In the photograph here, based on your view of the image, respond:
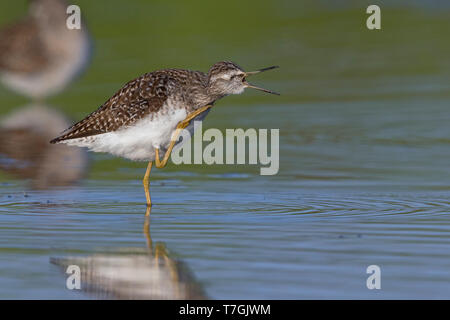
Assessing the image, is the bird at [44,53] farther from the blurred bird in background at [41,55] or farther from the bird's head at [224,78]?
the bird's head at [224,78]

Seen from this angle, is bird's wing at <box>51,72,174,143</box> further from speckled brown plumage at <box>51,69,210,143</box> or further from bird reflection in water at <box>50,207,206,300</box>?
bird reflection in water at <box>50,207,206,300</box>

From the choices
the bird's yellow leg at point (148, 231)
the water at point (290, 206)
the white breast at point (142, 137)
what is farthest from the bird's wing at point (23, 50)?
the bird's yellow leg at point (148, 231)

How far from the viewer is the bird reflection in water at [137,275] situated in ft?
22.0

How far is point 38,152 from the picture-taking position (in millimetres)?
13070

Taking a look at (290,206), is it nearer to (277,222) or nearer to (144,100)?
(277,222)

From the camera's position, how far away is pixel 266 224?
28.5 ft

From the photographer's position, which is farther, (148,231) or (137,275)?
(148,231)

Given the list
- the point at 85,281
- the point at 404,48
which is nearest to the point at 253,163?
the point at 85,281

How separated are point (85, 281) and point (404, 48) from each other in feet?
47.0

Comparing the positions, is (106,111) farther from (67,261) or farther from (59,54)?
(59,54)

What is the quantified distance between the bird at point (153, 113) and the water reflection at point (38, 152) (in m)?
1.14

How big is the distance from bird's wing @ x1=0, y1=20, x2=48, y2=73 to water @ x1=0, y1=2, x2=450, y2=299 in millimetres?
784

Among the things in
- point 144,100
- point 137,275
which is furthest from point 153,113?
point 137,275

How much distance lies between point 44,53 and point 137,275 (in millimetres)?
10750
